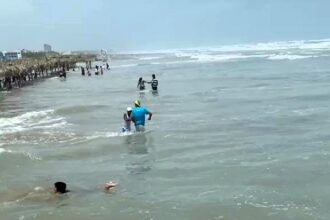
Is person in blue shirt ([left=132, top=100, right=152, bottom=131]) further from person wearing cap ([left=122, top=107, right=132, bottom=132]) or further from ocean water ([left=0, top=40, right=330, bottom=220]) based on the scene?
ocean water ([left=0, top=40, right=330, bottom=220])

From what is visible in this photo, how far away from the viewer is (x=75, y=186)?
12938 mm

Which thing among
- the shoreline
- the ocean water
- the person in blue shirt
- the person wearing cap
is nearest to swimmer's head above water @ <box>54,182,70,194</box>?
the ocean water

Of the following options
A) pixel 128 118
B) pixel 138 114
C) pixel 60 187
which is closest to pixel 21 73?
pixel 128 118

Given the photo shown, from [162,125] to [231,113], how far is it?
3.79 m

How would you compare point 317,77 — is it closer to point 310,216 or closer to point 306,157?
point 306,157

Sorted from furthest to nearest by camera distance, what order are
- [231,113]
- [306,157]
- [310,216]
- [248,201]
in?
1. [231,113]
2. [306,157]
3. [248,201]
4. [310,216]

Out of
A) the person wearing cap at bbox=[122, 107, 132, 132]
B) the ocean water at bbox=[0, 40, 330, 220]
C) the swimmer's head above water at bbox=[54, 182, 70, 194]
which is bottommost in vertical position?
the ocean water at bbox=[0, 40, 330, 220]

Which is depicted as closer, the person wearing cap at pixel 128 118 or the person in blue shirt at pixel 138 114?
the person wearing cap at pixel 128 118

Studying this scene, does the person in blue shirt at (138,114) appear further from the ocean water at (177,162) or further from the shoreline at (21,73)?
the shoreline at (21,73)

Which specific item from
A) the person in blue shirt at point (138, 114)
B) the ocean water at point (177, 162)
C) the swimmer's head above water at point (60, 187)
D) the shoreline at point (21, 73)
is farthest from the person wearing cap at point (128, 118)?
the shoreline at point (21, 73)

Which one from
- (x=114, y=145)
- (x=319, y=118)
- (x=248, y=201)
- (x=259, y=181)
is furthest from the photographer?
(x=319, y=118)

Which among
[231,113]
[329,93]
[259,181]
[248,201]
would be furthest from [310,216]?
[329,93]

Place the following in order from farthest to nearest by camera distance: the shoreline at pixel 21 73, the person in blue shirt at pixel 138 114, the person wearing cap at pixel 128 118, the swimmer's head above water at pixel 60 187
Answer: the shoreline at pixel 21 73, the person in blue shirt at pixel 138 114, the person wearing cap at pixel 128 118, the swimmer's head above water at pixel 60 187

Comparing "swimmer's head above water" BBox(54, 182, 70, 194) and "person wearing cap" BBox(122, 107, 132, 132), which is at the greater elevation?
"person wearing cap" BBox(122, 107, 132, 132)
